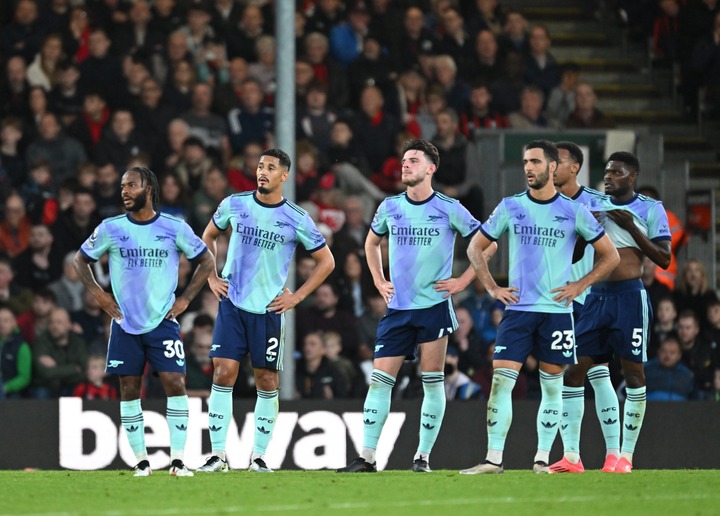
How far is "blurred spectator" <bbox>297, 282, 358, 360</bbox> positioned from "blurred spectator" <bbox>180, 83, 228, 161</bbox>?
259cm

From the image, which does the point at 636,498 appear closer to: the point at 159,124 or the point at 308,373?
the point at 308,373

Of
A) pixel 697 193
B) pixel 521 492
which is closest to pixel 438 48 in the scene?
pixel 697 193

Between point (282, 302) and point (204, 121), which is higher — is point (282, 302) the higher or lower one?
the lower one

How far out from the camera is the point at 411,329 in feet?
38.6

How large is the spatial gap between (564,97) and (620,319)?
27.0 feet

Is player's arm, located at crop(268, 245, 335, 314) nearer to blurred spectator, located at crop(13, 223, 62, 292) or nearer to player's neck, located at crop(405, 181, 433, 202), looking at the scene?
player's neck, located at crop(405, 181, 433, 202)

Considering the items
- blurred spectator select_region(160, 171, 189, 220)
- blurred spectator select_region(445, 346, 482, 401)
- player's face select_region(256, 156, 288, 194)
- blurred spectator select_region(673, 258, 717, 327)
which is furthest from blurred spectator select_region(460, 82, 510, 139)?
player's face select_region(256, 156, 288, 194)

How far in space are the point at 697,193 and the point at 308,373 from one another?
5.96 m

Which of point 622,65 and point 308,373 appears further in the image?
point 622,65

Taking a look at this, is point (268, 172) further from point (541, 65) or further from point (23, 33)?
point (541, 65)

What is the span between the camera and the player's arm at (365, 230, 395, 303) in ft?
38.3

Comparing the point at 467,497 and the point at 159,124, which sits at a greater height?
the point at 159,124

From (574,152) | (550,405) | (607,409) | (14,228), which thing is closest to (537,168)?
(574,152)

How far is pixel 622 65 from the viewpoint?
22.7 meters
